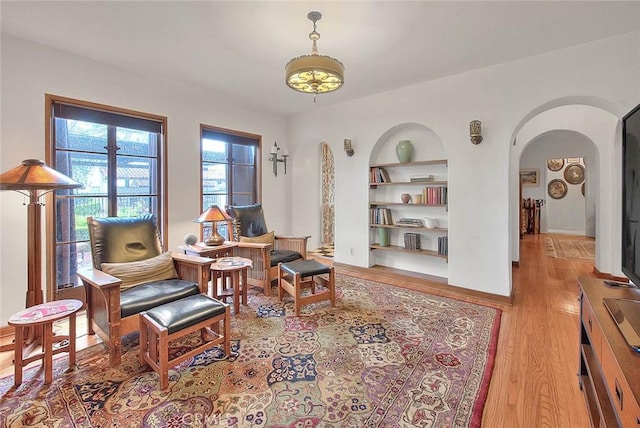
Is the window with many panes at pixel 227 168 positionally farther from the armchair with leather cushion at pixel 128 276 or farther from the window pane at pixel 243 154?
the armchair with leather cushion at pixel 128 276

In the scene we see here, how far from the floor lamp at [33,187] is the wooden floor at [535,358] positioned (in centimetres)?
59

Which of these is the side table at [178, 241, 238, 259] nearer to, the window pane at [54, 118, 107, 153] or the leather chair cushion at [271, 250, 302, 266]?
the leather chair cushion at [271, 250, 302, 266]

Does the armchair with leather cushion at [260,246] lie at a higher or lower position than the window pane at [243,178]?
lower

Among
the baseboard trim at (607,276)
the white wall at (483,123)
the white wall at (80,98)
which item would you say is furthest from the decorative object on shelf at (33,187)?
the baseboard trim at (607,276)

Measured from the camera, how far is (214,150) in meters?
4.43

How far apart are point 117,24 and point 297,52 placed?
1.54 metres

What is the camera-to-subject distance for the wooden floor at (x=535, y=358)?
1635 millimetres

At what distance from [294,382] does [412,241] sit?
9.05 ft

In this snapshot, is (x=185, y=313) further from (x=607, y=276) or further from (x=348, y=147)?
(x=607, y=276)

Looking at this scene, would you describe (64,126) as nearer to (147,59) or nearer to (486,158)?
(147,59)

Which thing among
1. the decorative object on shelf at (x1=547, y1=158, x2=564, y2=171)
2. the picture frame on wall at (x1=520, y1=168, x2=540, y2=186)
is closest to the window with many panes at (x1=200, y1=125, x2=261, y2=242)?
the picture frame on wall at (x1=520, y1=168, x2=540, y2=186)

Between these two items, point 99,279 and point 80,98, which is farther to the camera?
point 80,98

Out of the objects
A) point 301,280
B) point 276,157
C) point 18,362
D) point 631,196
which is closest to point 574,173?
point 276,157

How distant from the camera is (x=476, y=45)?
9.29ft
